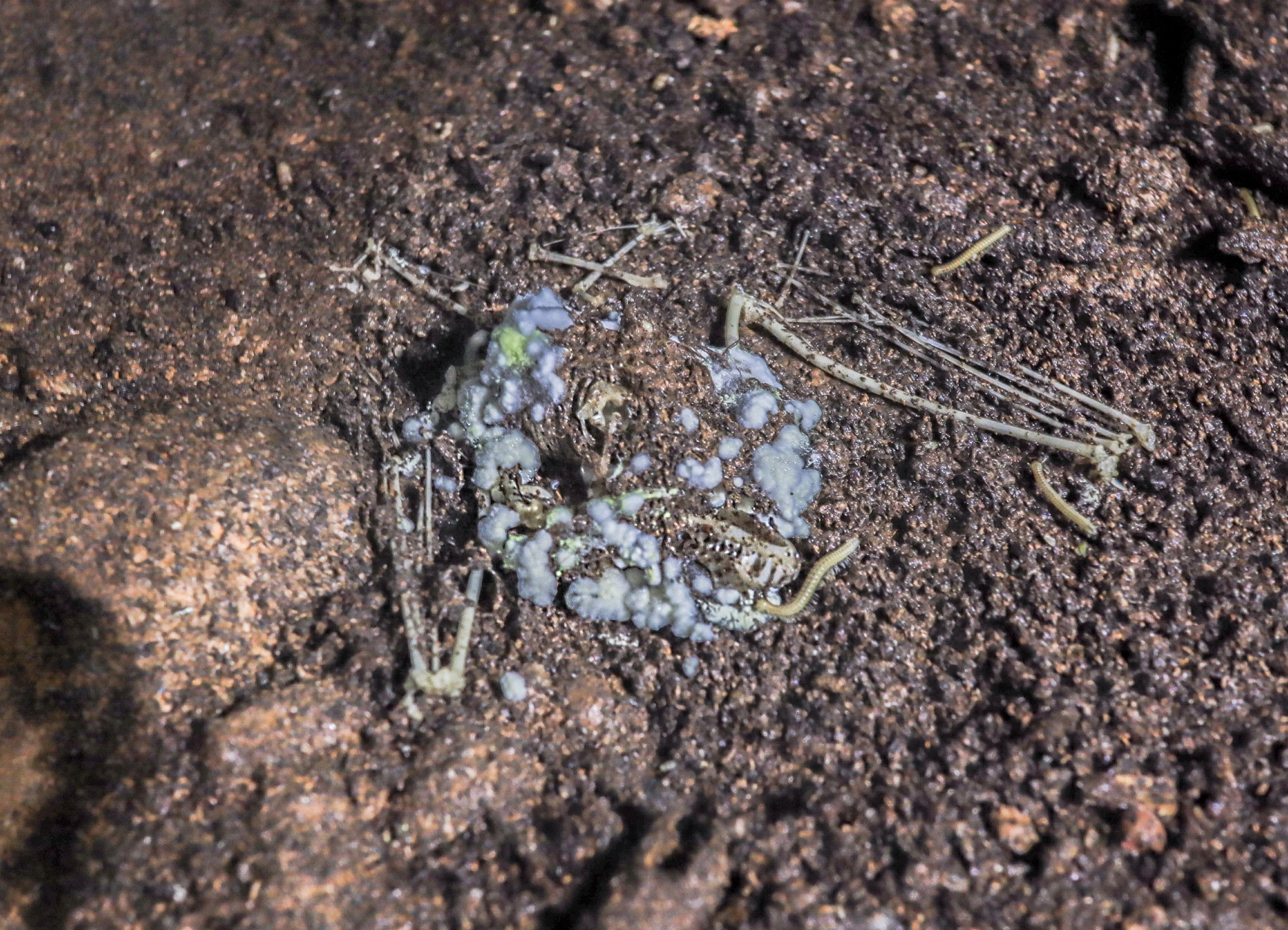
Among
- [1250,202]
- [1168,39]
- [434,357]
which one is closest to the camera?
[434,357]

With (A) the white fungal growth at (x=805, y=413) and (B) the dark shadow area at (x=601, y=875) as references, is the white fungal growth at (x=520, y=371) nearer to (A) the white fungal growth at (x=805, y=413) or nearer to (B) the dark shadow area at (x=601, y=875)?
(A) the white fungal growth at (x=805, y=413)

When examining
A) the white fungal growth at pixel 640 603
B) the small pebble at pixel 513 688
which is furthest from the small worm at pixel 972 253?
the small pebble at pixel 513 688

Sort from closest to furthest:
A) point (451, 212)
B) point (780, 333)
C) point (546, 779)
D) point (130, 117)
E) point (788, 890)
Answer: point (788, 890), point (546, 779), point (780, 333), point (451, 212), point (130, 117)

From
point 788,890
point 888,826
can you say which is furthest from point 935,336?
point 788,890

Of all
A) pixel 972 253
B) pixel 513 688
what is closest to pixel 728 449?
pixel 513 688

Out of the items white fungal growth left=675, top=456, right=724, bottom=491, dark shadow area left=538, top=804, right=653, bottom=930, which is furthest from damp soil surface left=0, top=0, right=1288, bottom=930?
white fungal growth left=675, top=456, right=724, bottom=491

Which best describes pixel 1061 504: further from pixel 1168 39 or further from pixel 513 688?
pixel 1168 39

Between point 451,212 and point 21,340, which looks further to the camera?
point 451,212

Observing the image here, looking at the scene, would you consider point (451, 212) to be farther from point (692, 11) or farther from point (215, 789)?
point (215, 789)
